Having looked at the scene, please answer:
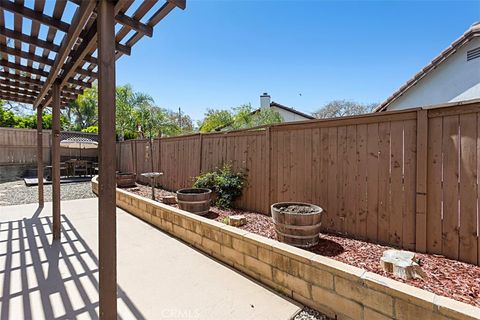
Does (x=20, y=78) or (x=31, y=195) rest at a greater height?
(x=20, y=78)

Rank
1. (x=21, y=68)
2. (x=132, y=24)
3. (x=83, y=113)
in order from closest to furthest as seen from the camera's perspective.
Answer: (x=132, y=24) < (x=21, y=68) < (x=83, y=113)

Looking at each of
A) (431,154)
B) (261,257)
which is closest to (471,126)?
(431,154)

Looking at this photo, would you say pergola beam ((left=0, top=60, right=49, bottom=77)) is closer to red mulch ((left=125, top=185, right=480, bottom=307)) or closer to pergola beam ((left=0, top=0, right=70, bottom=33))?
pergola beam ((left=0, top=0, right=70, bottom=33))

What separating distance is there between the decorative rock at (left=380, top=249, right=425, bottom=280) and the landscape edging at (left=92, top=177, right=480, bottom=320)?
374mm

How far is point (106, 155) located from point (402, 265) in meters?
Answer: 2.60

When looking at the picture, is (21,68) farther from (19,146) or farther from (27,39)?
(19,146)

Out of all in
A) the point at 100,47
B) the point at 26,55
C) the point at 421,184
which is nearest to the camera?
the point at 100,47

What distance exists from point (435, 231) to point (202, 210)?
10.4 ft

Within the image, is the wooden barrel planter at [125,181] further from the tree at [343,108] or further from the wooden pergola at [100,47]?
the tree at [343,108]

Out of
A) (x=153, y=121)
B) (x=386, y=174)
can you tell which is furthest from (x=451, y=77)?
(x=153, y=121)

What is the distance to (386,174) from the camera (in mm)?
2795

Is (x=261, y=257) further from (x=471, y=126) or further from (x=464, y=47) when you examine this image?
(x=464, y=47)

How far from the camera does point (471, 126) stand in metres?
2.23

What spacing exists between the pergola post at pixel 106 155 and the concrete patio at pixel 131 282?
1.88ft
